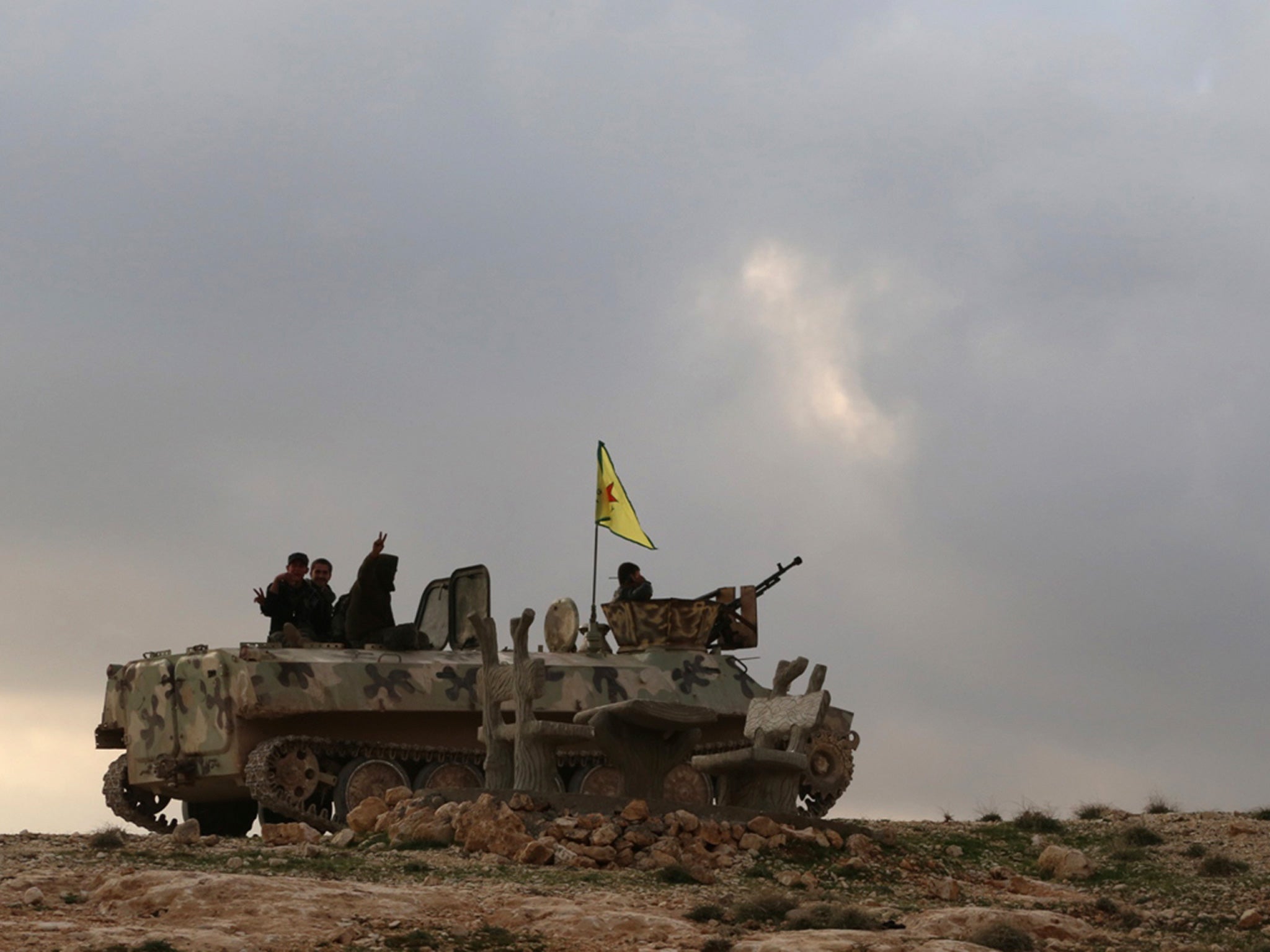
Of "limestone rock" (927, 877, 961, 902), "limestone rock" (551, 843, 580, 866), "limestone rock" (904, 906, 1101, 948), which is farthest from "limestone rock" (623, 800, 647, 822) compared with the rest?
"limestone rock" (904, 906, 1101, 948)

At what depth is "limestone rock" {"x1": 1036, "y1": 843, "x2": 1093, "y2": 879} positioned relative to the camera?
63.0ft

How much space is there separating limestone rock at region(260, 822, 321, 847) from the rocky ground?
0.09 ft

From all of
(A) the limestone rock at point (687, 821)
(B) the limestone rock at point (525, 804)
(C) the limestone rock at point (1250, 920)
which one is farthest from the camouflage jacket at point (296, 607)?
(C) the limestone rock at point (1250, 920)

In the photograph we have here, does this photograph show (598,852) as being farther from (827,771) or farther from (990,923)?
(827,771)

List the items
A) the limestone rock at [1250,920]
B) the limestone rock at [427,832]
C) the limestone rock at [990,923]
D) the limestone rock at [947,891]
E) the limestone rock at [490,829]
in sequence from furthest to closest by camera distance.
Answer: the limestone rock at [427,832] < the limestone rock at [490,829] < the limestone rock at [947,891] < the limestone rock at [1250,920] < the limestone rock at [990,923]

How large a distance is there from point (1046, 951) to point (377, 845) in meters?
6.44

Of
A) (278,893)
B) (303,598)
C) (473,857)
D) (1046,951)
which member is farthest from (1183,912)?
(303,598)

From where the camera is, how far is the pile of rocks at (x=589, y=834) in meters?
17.4

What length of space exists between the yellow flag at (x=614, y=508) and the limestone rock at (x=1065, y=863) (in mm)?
7604

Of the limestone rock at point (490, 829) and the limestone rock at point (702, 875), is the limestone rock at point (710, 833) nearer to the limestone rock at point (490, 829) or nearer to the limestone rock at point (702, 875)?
the limestone rock at point (702, 875)

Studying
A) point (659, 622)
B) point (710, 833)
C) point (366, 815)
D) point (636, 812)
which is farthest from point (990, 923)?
point (659, 622)

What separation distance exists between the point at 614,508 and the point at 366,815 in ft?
23.8

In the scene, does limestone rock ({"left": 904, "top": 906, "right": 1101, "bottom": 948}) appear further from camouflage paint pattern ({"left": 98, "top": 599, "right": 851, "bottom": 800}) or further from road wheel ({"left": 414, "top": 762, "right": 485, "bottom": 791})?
camouflage paint pattern ({"left": 98, "top": 599, "right": 851, "bottom": 800})

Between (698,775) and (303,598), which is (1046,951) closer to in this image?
(698,775)
